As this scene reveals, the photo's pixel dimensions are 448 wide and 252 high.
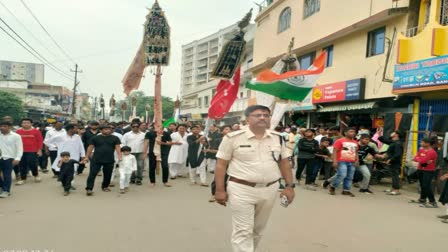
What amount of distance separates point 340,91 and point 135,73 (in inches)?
367

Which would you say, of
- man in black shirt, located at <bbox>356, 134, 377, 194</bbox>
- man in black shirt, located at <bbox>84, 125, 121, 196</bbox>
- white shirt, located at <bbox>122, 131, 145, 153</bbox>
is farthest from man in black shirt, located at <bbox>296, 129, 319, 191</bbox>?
man in black shirt, located at <bbox>84, 125, 121, 196</bbox>

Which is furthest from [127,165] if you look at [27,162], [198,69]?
[198,69]

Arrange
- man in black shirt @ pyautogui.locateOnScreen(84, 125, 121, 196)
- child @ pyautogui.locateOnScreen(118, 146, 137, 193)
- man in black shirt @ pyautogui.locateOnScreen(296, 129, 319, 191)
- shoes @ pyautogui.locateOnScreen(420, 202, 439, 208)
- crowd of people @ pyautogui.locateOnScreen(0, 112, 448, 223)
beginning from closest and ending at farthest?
shoes @ pyautogui.locateOnScreen(420, 202, 439, 208), crowd of people @ pyautogui.locateOnScreen(0, 112, 448, 223), man in black shirt @ pyautogui.locateOnScreen(84, 125, 121, 196), child @ pyautogui.locateOnScreen(118, 146, 137, 193), man in black shirt @ pyautogui.locateOnScreen(296, 129, 319, 191)

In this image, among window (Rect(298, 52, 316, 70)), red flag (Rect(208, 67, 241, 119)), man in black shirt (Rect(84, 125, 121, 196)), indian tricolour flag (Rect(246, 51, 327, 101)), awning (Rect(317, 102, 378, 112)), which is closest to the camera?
man in black shirt (Rect(84, 125, 121, 196))

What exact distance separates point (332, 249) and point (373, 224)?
1.71m

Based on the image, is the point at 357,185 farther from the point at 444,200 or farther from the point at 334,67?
the point at 334,67

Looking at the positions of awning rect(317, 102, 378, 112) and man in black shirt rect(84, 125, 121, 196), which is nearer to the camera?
man in black shirt rect(84, 125, 121, 196)

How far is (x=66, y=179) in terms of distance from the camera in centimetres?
758

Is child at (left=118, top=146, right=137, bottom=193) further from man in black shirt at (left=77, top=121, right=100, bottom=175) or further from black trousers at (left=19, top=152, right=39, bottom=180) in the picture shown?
black trousers at (left=19, top=152, right=39, bottom=180)

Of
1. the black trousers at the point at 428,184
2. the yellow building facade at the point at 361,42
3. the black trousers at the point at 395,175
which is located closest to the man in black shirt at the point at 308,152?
the black trousers at the point at 395,175

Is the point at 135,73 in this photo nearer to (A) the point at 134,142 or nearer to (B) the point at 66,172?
(A) the point at 134,142

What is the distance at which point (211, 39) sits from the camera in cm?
9388

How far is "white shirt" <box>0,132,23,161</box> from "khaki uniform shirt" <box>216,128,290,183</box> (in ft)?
18.9

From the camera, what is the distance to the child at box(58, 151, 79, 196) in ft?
24.6
